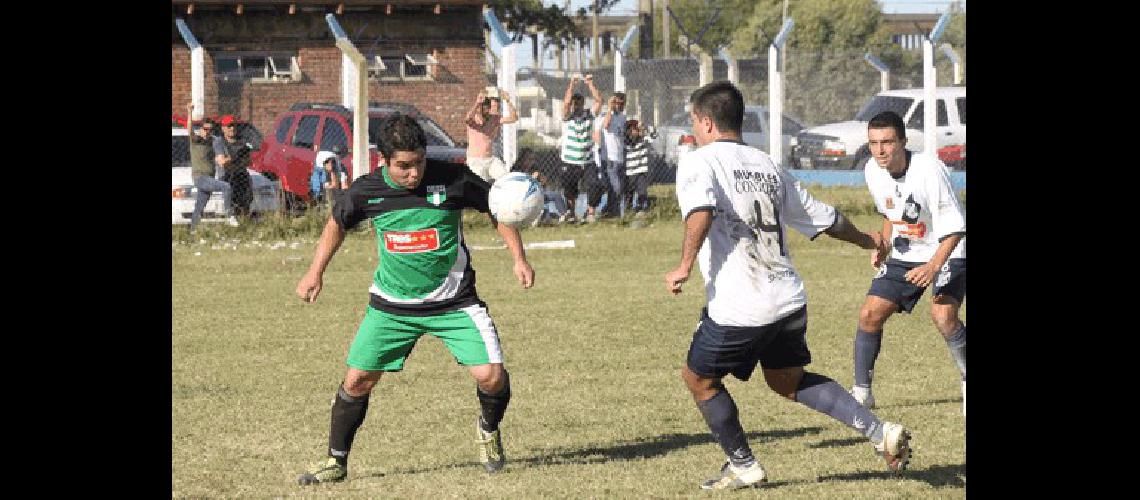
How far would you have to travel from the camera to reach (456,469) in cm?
812

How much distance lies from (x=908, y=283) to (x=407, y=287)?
10.2 feet

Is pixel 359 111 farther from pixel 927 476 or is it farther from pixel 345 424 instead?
pixel 927 476

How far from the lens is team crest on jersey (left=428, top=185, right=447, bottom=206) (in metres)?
7.87

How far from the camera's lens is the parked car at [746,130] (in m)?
29.7

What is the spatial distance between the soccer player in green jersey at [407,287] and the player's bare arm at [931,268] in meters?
2.00

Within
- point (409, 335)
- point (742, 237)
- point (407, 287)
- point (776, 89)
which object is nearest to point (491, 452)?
point (409, 335)

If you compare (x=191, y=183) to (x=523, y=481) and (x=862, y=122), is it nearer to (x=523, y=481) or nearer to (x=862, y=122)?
(x=862, y=122)

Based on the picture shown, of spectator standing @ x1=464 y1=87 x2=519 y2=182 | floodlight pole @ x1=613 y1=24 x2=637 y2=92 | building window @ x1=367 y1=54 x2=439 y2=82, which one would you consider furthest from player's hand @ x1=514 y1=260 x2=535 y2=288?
building window @ x1=367 y1=54 x2=439 y2=82

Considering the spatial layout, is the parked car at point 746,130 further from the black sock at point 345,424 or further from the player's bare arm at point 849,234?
the black sock at point 345,424

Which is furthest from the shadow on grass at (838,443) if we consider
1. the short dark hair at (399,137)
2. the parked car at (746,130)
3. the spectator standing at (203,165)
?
the parked car at (746,130)

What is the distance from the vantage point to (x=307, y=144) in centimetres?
2327

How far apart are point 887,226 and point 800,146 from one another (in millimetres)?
19178

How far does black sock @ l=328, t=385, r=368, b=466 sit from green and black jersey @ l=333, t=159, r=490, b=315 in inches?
17.7
